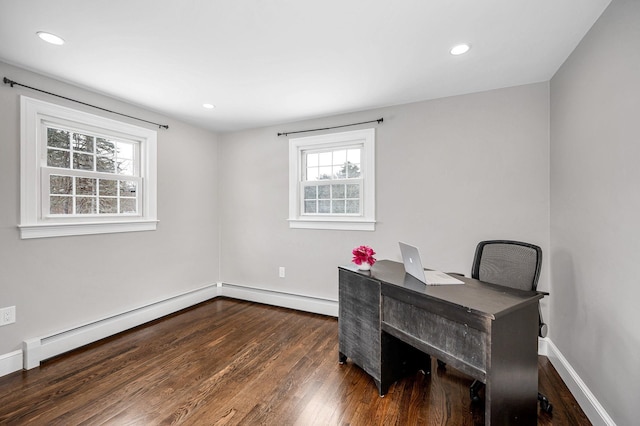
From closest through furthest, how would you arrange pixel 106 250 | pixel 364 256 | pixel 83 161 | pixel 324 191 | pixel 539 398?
1. pixel 539 398
2. pixel 364 256
3. pixel 83 161
4. pixel 106 250
5. pixel 324 191

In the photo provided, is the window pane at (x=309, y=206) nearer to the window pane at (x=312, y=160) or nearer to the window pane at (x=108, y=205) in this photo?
the window pane at (x=312, y=160)

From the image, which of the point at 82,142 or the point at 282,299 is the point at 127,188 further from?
the point at 282,299

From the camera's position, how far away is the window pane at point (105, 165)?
289 cm

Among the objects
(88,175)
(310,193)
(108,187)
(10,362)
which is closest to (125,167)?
(108,187)

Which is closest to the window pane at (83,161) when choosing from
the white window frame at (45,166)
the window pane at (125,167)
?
the white window frame at (45,166)

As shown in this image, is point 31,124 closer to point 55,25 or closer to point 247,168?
point 55,25

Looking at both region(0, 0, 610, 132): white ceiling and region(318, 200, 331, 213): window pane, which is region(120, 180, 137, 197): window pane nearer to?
region(0, 0, 610, 132): white ceiling

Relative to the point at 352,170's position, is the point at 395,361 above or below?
below

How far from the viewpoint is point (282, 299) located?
3.76 metres

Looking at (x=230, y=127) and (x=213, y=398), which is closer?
(x=213, y=398)

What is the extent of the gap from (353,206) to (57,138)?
2.96 metres

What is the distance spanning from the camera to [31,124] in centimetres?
236

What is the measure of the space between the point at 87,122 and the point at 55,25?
1.16m

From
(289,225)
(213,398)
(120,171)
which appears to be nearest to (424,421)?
(213,398)
